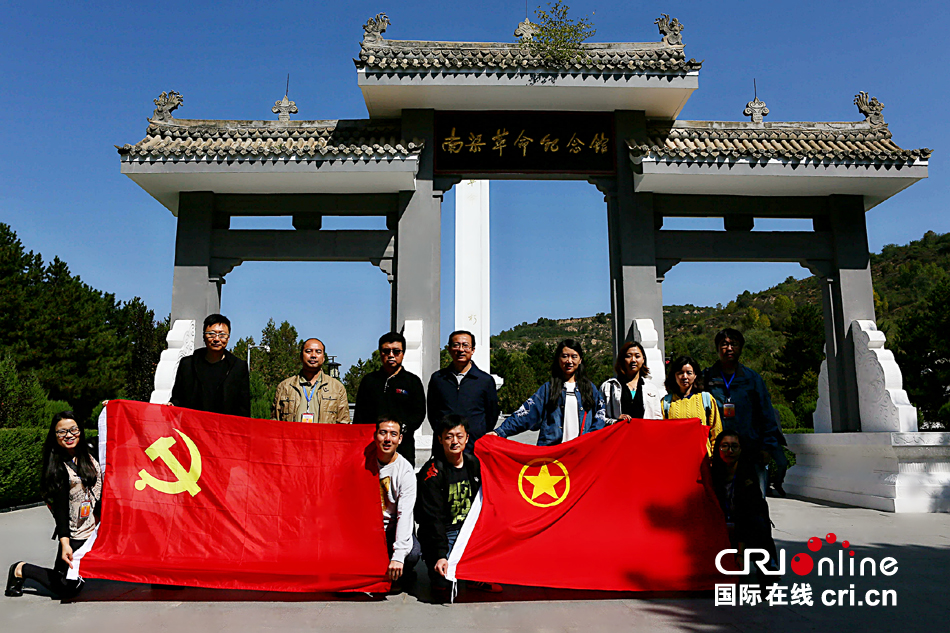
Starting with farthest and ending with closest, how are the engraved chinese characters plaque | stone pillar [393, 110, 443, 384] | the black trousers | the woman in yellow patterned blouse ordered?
the engraved chinese characters plaque, stone pillar [393, 110, 443, 384], the woman in yellow patterned blouse, the black trousers

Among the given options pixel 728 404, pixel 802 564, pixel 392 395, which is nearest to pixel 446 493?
pixel 392 395

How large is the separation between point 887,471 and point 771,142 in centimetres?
439

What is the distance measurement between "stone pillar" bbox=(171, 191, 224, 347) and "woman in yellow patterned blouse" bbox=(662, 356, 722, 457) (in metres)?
6.49

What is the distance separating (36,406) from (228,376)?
9176 millimetres

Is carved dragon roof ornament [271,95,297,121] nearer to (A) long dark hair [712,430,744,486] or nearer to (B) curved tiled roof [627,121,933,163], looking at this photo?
(B) curved tiled roof [627,121,933,163]

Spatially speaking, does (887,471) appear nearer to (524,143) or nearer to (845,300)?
(845,300)

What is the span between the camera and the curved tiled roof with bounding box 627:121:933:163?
8242 millimetres

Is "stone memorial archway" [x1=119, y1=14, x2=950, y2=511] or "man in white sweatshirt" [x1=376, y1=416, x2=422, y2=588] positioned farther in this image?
"stone memorial archway" [x1=119, y1=14, x2=950, y2=511]

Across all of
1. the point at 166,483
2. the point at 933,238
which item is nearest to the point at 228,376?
the point at 166,483

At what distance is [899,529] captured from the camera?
19.6ft

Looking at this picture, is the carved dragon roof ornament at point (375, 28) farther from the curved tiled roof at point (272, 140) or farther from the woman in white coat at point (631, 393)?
the woman in white coat at point (631, 393)

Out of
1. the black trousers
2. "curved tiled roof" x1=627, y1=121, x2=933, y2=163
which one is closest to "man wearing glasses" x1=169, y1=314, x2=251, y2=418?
the black trousers

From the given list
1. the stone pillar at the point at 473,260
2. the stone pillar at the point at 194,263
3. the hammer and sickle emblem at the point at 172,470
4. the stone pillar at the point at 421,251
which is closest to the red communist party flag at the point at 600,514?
the hammer and sickle emblem at the point at 172,470

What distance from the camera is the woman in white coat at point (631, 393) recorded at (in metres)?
4.64
